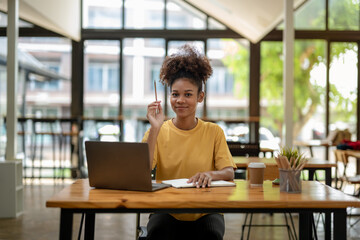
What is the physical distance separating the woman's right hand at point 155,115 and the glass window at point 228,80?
6.62 metres

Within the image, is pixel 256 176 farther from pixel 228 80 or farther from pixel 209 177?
pixel 228 80

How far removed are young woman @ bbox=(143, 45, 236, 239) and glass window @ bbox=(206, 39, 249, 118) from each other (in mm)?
6442

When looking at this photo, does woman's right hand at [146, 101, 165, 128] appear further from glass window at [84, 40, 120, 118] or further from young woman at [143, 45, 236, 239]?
glass window at [84, 40, 120, 118]

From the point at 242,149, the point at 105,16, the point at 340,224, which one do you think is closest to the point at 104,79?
the point at 105,16

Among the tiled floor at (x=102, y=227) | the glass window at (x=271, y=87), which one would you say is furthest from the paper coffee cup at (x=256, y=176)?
the glass window at (x=271, y=87)

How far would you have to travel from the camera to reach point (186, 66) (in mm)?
2457

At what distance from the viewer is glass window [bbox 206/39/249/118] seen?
29.3 feet

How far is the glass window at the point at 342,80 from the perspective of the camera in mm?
8750

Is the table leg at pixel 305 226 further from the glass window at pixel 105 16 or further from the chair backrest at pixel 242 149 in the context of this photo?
the glass window at pixel 105 16

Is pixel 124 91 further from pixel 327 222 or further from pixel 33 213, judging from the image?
pixel 327 222

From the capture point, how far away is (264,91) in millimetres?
8883

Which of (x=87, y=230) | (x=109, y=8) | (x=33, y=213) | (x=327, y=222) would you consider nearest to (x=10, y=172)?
(x=33, y=213)

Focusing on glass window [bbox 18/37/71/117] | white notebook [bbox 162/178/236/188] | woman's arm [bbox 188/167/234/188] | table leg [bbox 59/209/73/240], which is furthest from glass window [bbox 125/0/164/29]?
table leg [bbox 59/209/73/240]

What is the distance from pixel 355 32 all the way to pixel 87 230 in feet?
24.3
